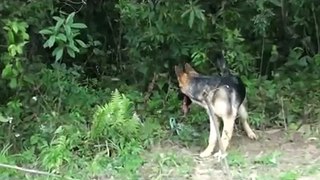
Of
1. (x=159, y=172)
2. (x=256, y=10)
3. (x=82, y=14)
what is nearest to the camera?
(x=159, y=172)

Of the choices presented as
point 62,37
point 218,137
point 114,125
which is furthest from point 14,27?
point 218,137

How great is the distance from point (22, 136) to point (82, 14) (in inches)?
79.7

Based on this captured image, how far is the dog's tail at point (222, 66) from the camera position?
755 cm

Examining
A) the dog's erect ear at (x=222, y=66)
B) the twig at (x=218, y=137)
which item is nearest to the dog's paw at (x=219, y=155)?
the twig at (x=218, y=137)

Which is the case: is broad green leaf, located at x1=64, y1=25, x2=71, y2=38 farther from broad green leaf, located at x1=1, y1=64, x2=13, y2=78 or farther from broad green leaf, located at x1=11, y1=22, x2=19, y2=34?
broad green leaf, located at x1=1, y1=64, x2=13, y2=78

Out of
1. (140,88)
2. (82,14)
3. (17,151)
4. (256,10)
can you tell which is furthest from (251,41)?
(17,151)

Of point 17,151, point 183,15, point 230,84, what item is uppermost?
point 183,15

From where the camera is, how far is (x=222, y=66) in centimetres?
766

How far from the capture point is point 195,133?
23.6 feet

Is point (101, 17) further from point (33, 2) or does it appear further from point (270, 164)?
point (270, 164)

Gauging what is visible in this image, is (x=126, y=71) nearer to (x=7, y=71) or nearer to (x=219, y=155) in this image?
(x=7, y=71)

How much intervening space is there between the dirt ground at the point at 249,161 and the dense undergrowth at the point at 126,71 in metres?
0.17

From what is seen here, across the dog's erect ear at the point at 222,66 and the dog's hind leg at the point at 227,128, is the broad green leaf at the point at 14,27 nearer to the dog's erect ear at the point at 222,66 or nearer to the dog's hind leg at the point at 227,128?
the dog's hind leg at the point at 227,128

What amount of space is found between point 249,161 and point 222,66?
53.0 inches
